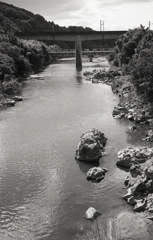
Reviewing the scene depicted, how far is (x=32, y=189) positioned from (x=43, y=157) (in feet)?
25.8

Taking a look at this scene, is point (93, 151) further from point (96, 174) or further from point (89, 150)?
point (96, 174)

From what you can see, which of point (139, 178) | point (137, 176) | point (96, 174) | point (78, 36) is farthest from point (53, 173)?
point (78, 36)

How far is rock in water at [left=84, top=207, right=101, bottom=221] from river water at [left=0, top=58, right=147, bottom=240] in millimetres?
396

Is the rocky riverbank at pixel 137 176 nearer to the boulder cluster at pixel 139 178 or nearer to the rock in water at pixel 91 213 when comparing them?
the boulder cluster at pixel 139 178

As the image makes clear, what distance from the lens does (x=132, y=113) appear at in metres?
55.4

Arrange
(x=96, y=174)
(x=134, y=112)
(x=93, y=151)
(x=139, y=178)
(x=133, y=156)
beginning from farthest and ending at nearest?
(x=134, y=112) < (x=93, y=151) < (x=133, y=156) < (x=96, y=174) < (x=139, y=178)

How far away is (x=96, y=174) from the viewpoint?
3347cm

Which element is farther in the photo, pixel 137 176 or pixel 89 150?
pixel 89 150

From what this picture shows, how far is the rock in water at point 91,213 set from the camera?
2645cm

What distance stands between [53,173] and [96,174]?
16.7 ft

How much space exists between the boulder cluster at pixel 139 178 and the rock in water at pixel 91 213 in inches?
138

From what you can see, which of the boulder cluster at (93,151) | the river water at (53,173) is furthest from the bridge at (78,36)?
the boulder cluster at (93,151)

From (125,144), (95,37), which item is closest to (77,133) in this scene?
(125,144)

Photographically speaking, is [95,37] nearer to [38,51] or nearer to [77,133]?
[38,51]
